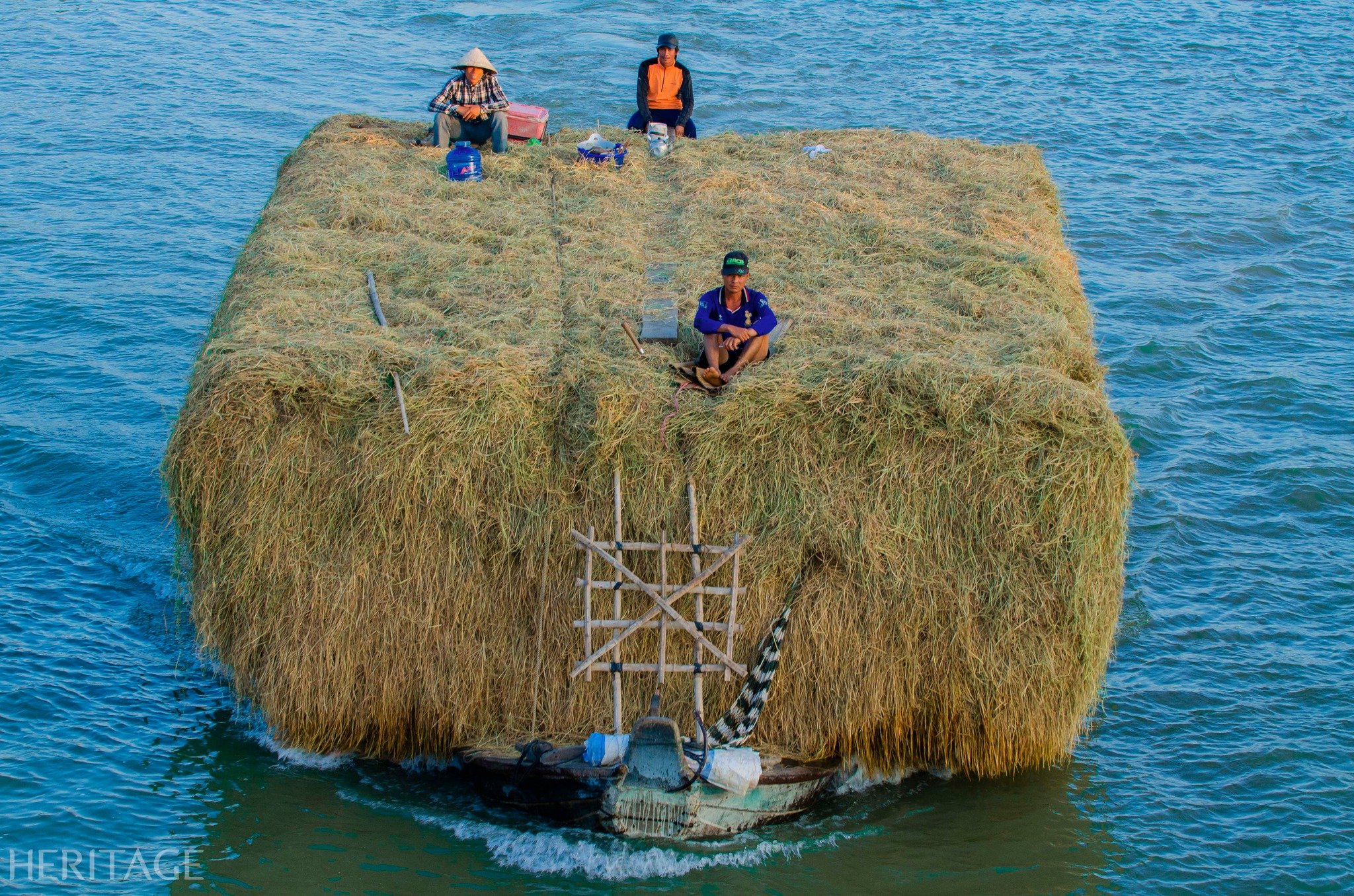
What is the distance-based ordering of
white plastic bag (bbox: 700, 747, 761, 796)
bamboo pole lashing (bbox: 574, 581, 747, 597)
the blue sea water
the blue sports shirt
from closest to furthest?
1. white plastic bag (bbox: 700, 747, 761, 796)
2. bamboo pole lashing (bbox: 574, 581, 747, 597)
3. the blue sea water
4. the blue sports shirt

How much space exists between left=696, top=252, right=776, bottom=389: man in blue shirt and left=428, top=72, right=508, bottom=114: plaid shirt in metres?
5.70

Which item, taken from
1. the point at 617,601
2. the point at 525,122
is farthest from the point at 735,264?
the point at 525,122

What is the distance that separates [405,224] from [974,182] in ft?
19.4

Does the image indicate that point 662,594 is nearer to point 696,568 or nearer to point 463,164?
point 696,568

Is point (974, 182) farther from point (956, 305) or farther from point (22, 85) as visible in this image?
point (22, 85)

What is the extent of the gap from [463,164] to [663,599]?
6.57m

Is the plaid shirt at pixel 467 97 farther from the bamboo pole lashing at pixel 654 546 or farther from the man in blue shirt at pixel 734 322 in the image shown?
the bamboo pole lashing at pixel 654 546

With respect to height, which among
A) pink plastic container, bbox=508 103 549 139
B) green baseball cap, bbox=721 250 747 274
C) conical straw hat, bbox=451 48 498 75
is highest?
conical straw hat, bbox=451 48 498 75

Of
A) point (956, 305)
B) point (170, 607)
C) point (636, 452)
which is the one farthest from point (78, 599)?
point (956, 305)

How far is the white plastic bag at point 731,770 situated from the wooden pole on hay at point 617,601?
2.31 feet

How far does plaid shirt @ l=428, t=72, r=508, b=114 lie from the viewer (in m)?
13.7

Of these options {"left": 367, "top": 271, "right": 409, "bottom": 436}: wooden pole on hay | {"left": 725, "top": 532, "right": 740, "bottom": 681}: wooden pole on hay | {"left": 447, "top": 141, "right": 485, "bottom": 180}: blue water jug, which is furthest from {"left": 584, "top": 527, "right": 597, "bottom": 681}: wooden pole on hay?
{"left": 447, "top": 141, "right": 485, "bottom": 180}: blue water jug

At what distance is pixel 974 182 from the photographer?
1284 centimetres

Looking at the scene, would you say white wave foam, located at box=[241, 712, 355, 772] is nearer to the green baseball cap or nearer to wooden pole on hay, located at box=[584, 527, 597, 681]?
wooden pole on hay, located at box=[584, 527, 597, 681]
